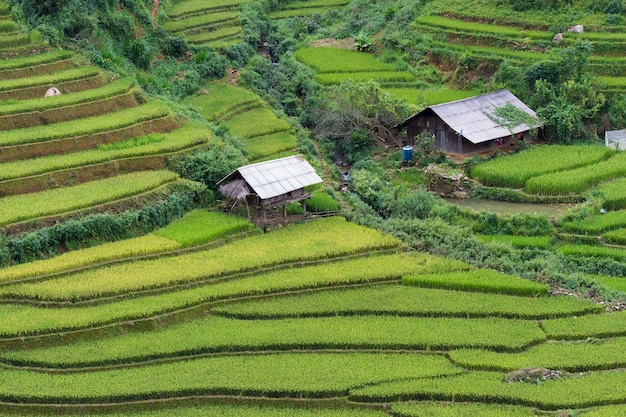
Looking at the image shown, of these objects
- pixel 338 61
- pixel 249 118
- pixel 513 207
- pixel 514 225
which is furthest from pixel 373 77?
pixel 514 225

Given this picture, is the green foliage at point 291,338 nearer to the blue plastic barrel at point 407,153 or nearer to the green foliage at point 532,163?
the green foliage at point 532,163

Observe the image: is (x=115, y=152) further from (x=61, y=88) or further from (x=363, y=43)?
(x=363, y=43)

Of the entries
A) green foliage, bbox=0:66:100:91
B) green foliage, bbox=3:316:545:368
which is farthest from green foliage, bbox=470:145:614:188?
green foliage, bbox=0:66:100:91

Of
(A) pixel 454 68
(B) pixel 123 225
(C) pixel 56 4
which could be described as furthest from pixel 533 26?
(B) pixel 123 225

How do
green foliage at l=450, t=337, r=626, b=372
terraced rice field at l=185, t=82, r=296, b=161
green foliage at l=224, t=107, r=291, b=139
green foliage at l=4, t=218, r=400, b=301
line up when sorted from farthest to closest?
green foliage at l=224, t=107, r=291, b=139 < terraced rice field at l=185, t=82, r=296, b=161 < green foliage at l=4, t=218, r=400, b=301 < green foliage at l=450, t=337, r=626, b=372

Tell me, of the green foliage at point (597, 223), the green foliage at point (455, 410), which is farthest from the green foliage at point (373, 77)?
the green foliage at point (455, 410)

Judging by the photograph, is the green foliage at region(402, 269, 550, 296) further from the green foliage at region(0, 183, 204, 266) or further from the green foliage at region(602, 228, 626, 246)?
the green foliage at region(0, 183, 204, 266)
